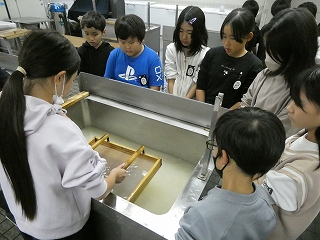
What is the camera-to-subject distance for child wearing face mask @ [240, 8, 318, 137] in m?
0.78

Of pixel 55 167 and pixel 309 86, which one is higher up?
pixel 309 86

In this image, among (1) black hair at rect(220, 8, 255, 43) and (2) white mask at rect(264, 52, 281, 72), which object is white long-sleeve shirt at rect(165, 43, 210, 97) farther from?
(2) white mask at rect(264, 52, 281, 72)

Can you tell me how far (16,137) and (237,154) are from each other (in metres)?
0.54

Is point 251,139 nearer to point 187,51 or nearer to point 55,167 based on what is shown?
point 55,167

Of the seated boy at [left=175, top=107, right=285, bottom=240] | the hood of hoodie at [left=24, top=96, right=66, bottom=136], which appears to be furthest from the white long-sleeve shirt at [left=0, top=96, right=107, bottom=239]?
the seated boy at [left=175, top=107, right=285, bottom=240]

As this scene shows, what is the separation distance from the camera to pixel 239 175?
21.6 inches

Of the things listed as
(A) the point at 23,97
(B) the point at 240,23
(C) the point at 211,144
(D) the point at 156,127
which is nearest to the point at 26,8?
(D) the point at 156,127

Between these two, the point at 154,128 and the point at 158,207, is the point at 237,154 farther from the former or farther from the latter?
the point at 154,128

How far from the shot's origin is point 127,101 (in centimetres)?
129

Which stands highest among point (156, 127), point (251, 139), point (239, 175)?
point (251, 139)

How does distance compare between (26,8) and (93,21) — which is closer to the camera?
(93,21)

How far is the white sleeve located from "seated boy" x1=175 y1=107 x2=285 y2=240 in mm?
65

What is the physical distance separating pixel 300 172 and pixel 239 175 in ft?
0.57

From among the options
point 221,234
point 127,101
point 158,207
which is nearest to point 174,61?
point 127,101
